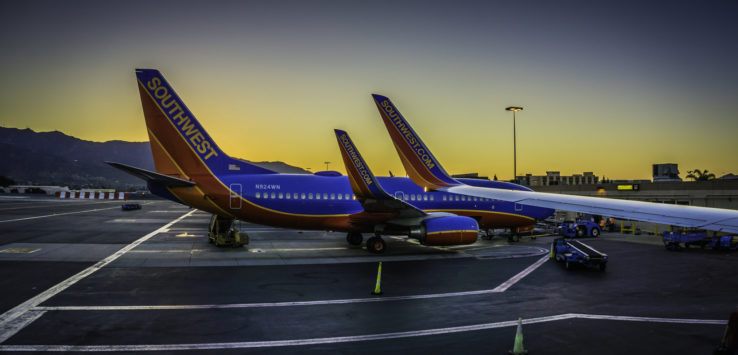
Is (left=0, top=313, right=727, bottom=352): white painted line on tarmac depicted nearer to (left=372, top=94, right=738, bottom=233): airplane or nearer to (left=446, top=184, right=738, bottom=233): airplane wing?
(left=372, top=94, right=738, bottom=233): airplane

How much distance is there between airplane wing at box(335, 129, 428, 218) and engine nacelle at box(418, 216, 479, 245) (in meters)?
1.22

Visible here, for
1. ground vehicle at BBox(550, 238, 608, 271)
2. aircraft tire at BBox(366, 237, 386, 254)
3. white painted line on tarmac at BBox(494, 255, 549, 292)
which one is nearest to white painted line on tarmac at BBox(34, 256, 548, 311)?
white painted line on tarmac at BBox(494, 255, 549, 292)

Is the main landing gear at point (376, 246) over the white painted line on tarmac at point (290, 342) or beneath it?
over

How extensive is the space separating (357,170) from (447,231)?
19.3 feet

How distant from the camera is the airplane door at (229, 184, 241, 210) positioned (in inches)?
872

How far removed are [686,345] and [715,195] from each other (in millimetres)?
32388

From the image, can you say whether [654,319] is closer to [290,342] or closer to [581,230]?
[290,342]

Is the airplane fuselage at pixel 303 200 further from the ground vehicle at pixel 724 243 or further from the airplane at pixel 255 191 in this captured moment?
the ground vehicle at pixel 724 243

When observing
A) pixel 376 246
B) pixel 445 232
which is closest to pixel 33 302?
pixel 376 246

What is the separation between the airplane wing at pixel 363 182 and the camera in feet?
61.8

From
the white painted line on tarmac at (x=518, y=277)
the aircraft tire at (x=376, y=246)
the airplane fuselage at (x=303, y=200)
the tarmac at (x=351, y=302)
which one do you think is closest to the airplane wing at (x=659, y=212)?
the tarmac at (x=351, y=302)

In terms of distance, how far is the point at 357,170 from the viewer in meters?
19.1

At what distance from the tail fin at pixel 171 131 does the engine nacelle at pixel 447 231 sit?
11.6m

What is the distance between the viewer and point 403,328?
10531 millimetres
